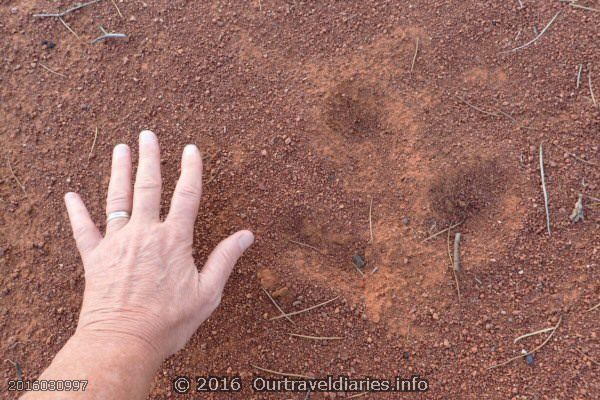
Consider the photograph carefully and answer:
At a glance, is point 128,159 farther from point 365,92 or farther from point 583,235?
point 583,235

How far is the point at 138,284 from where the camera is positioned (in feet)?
5.56

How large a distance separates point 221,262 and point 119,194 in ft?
1.77

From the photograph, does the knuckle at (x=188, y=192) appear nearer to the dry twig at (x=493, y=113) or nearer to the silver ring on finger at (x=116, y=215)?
the silver ring on finger at (x=116, y=215)

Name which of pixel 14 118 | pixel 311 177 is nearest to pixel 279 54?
pixel 311 177

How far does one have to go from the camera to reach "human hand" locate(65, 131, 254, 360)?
1646 millimetres

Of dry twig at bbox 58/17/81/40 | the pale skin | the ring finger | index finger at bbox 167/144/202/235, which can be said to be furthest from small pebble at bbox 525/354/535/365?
dry twig at bbox 58/17/81/40

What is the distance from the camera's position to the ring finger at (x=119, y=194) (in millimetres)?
1839

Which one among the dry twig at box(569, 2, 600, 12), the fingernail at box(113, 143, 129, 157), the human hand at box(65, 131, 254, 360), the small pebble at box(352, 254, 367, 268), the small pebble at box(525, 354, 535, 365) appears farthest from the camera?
the dry twig at box(569, 2, 600, 12)

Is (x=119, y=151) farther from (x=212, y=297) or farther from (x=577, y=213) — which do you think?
(x=577, y=213)

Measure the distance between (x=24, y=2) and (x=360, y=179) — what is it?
2.33 metres

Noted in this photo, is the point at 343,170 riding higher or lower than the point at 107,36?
lower

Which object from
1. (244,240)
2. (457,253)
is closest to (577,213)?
(457,253)

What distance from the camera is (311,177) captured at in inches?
87.9

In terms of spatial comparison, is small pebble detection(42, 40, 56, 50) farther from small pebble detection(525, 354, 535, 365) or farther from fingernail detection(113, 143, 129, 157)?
small pebble detection(525, 354, 535, 365)
